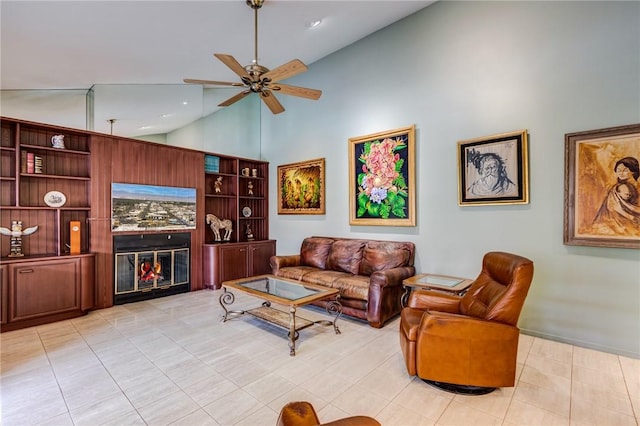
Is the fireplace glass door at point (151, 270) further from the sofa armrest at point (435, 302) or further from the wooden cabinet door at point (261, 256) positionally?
the sofa armrest at point (435, 302)

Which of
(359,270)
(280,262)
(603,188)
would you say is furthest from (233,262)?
(603,188)

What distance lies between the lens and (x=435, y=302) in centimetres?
287

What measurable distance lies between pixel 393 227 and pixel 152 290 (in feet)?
12.6

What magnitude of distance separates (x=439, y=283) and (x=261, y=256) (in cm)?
364

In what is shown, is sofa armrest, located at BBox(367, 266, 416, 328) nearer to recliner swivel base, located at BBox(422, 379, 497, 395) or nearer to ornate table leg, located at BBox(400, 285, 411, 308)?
ornate table leg, located at BBox(400, 285, 411, 308)

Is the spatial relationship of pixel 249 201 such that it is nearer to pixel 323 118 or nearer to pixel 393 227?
pixel 323 118

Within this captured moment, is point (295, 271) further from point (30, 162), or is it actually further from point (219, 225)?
point (30, 162)

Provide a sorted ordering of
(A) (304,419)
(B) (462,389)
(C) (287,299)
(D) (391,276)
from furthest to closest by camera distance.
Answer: (D) (391,276) → (C) (287,299) → (B) (462,389) → (A) (304,419)

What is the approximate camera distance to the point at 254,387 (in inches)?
92.5

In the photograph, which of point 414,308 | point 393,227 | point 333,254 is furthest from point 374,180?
point 414,308

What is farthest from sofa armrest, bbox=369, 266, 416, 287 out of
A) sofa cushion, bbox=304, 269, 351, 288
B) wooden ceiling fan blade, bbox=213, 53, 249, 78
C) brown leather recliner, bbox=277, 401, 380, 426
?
brown leather recliner, bbox=277, 401, 380, 426

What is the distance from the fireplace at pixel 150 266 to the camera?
14.7ft

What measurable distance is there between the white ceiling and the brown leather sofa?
10.5 feet

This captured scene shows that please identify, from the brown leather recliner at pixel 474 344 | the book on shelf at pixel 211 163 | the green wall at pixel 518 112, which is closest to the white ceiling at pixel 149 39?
the green wall at pixel 518 112
